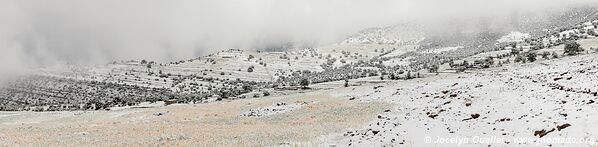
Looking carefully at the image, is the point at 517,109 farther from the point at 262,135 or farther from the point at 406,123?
the point at 262,135

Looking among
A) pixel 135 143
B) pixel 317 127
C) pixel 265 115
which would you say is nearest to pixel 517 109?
pixel 317 127

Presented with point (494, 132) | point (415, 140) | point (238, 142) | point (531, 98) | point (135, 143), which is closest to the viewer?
point (494, 132)

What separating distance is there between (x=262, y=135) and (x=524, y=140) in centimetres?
2431

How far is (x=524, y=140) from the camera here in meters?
21.8
